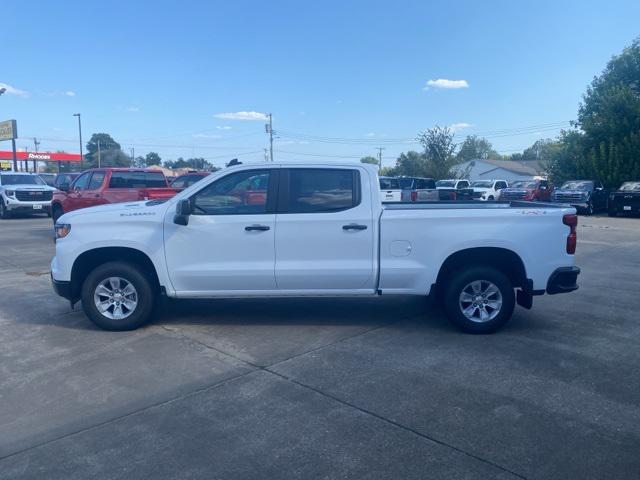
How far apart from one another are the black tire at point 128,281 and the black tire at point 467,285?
339cm

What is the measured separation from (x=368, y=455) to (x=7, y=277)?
Answer: 28.1 feet

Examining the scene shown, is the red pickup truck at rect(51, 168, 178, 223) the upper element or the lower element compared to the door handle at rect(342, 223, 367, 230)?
upper

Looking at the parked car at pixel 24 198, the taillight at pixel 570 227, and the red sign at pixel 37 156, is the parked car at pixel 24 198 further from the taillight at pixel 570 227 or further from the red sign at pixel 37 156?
the red sign at pixel 37 156

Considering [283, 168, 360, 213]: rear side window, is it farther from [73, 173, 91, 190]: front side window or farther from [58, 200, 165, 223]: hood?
[73, 173, 91, 190]: front side window

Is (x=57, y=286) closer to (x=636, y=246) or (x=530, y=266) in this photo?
(x=530, y=266)

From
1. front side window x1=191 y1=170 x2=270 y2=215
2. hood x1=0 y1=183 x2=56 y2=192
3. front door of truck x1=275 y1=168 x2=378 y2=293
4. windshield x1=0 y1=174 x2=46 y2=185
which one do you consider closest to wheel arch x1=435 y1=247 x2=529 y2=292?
front door of truck x1=275 y1=168 x2=378 y2=293

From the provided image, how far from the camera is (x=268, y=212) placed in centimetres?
630

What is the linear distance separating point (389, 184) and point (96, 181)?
49.0 ft

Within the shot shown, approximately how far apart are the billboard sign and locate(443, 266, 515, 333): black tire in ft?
164

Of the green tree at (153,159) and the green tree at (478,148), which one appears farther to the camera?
the green tree at (478,148)

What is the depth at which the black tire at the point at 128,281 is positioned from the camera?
637cm

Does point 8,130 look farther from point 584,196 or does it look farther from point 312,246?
point 312,246

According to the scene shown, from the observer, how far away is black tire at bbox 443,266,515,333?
626 centimetres

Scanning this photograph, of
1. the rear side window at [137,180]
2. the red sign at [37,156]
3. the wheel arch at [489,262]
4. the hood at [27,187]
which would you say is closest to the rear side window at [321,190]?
the wheel arch at [489,262]
